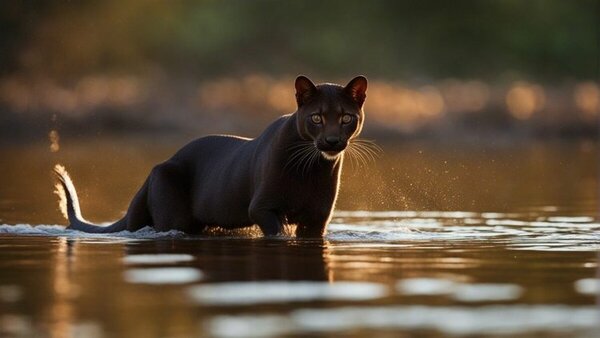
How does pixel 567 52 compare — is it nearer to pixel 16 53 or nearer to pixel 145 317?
pixel 16 53

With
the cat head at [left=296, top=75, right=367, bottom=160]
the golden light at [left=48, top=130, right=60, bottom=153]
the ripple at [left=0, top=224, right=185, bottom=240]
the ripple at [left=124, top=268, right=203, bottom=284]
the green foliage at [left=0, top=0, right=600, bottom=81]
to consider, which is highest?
the green foliage at [left=0, top=0, right=600, bottom=81]

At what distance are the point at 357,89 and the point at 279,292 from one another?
392cm

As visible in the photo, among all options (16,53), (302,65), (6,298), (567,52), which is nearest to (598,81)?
(567,52)

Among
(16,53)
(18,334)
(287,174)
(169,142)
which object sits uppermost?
(16,53)

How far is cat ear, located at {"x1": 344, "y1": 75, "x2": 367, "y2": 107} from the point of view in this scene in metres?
13.2

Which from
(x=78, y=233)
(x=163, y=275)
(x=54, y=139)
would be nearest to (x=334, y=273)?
(x=163, y=275)

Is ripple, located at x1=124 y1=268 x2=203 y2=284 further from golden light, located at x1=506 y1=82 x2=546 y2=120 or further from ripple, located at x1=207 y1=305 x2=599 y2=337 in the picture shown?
golden light, located at x1=506 y1=82 x2=546 y2=120

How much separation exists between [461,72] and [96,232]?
47.7 metres

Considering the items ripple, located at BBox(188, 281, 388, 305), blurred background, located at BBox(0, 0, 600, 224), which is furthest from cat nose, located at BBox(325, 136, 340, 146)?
blurred background, located at BBox(0, 0, 600, 224)

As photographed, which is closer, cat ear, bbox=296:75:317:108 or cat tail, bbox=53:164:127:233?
cat ear, bbox=296:75:317:108

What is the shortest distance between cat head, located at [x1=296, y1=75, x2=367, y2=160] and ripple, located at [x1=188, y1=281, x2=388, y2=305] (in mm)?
2882

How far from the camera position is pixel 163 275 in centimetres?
1057

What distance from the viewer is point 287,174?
13242 millimetres

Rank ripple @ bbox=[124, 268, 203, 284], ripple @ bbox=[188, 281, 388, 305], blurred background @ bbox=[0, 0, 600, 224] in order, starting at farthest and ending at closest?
blurred background @ bbox=[0, 0, 600, 224] < ripple @ bbox=[124, 268, 203, 284] < ripple @ bbox=[188, 281, 388, 305]
